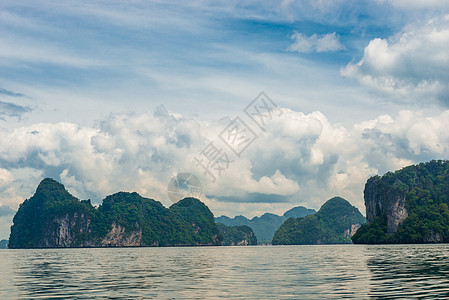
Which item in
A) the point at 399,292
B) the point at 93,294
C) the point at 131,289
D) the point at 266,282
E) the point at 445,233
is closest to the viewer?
the point at 399,292

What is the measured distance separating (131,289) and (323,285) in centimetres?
1345

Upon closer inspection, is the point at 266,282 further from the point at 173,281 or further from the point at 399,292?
the point at 399,292

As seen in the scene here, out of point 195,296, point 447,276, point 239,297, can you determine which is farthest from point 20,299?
point 447,276

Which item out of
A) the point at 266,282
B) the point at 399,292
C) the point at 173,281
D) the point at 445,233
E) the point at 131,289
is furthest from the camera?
the point at 445,233

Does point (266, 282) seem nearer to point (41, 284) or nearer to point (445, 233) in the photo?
point (41, 284)

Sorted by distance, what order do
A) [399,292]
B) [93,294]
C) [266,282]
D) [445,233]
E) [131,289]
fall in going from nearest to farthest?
1. [399,292]
2. [93,294]
3. [131,289]
4. [266,282]
5. [445,233]

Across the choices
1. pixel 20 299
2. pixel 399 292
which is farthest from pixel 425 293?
pixel 20 299

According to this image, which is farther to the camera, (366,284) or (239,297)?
(366,284)

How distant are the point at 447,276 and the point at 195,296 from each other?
20.8m

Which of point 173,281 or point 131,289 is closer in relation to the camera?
point 131,289

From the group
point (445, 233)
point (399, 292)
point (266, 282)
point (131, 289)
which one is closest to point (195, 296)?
point (131, 289)

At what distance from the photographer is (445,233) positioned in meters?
199

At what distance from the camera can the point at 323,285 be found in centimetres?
3309

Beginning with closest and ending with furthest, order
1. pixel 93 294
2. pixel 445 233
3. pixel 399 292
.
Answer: pixel 399 292, pixel 93 294, pixel 445 233
